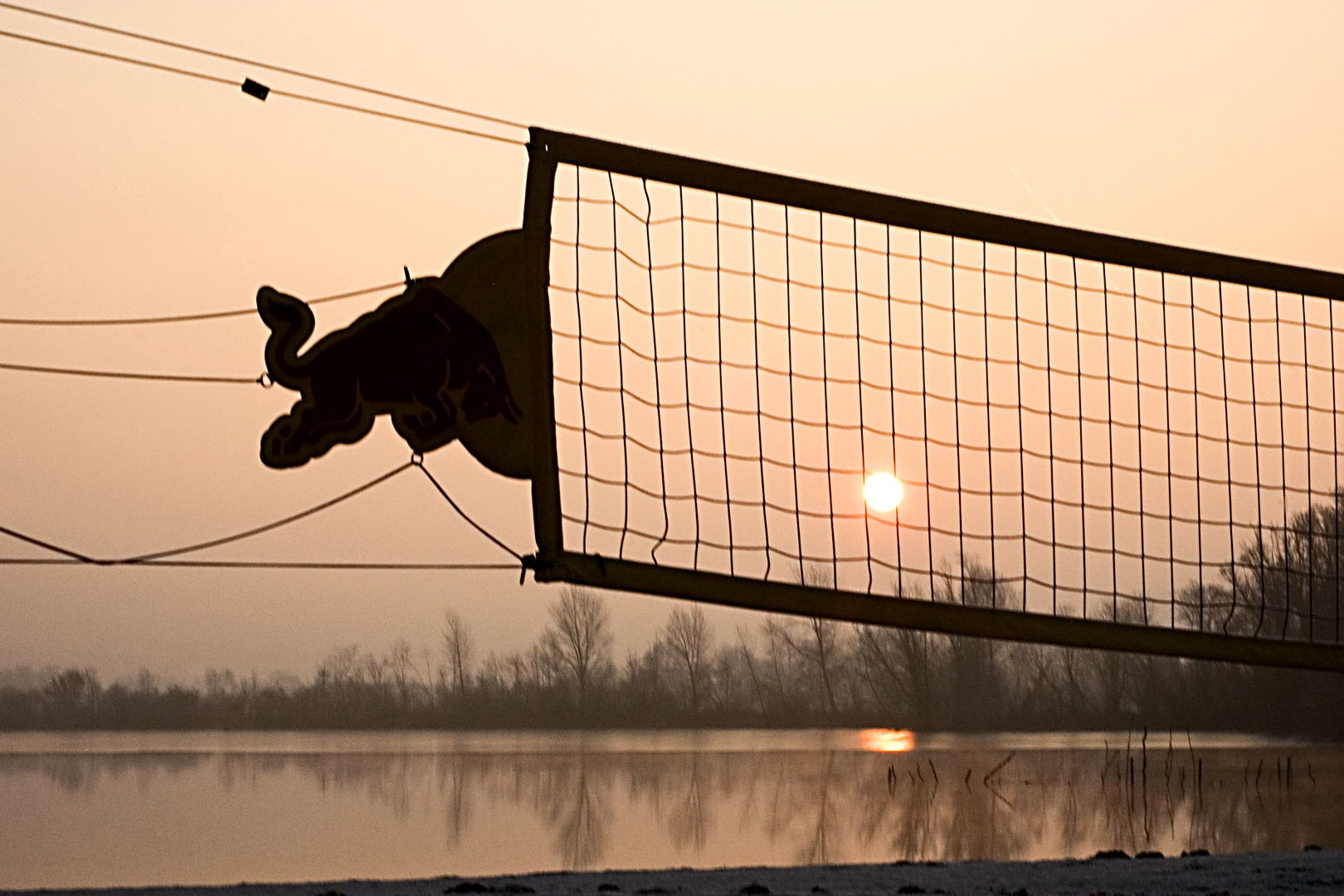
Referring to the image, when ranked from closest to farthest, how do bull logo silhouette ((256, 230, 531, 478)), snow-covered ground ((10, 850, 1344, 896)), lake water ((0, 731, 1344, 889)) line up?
bull logo silhouette ((256, 230, 531, 478))
snow-covered ground ((10, 850, 1344, 896))
lake water ((0, 731, 1344, 889))

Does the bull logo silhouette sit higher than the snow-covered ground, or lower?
higher

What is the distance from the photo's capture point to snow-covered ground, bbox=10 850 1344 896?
456 cm

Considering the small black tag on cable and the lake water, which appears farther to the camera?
the lake water

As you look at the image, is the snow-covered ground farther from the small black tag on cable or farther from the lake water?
the lake water

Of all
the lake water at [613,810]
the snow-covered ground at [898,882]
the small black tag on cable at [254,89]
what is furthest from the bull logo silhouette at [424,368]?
the lake water at [613,810]

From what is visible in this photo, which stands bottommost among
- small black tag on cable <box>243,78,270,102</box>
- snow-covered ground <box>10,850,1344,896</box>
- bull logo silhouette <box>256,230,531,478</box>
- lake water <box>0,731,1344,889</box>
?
lake water <box>0,731,1344,889</box>

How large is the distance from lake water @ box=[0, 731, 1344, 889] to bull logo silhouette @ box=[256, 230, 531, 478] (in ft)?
17.8

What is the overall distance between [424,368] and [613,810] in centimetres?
1242

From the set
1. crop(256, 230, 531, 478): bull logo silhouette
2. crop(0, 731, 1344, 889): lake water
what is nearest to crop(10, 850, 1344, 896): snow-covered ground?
crop(256, 230, 531, 478): bull logo silhouette

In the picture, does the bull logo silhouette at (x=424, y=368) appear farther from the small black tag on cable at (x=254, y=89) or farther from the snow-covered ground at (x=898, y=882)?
→ the snow-covered ground at (x=898, y=882)

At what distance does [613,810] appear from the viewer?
53.2 ft

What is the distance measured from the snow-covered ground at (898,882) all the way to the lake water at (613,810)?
4.60 m

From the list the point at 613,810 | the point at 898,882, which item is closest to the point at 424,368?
the point at 898,882

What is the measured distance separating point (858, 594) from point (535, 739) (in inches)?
1660
